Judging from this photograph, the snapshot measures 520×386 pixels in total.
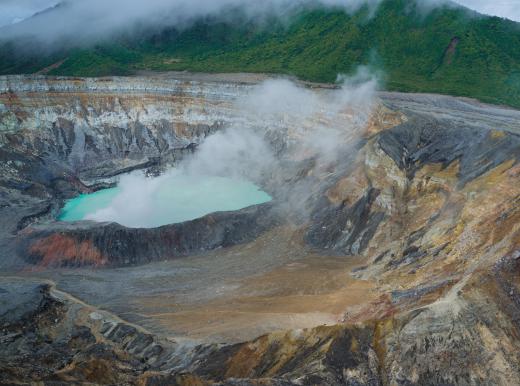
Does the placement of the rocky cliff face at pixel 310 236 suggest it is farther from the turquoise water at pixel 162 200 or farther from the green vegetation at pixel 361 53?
the green vegetation at pixel 361 53

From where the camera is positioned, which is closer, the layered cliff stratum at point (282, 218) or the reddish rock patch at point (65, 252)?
the layered cliff stratum at point (282, 218)

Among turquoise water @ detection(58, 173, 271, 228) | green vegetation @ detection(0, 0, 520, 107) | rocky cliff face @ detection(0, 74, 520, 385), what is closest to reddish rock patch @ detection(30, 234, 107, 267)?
rocky cliff face @ detection(0, 74, 520, 385)

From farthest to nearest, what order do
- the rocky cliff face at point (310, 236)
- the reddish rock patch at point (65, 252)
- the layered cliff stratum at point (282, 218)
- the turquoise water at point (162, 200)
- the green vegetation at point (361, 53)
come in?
1. the green vegetation at point (361, 53)
2. the turquoise water at point (162, 200)
3. the reddish rock patch at point (65, 252)
4. the layered cliff stratum at point (282, 218)
5. the rocky cliff face at point (310, 236)

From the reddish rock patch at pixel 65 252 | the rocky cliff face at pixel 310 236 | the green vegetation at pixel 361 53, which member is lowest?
the reddish rock patch at pixel 65 252

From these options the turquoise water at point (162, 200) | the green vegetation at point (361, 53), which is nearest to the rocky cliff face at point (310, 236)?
→ the turquoise water at point (162, 200)

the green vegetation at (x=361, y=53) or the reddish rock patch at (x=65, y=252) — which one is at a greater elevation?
the green vegetation at (x=361, y=53)

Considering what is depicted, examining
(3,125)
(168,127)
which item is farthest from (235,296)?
(3,125)

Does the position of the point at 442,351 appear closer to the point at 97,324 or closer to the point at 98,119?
the point at 97,324

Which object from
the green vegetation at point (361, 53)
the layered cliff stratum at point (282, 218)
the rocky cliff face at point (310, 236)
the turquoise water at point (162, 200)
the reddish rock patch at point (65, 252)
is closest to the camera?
the rocky cliff face at point (310, 236)
